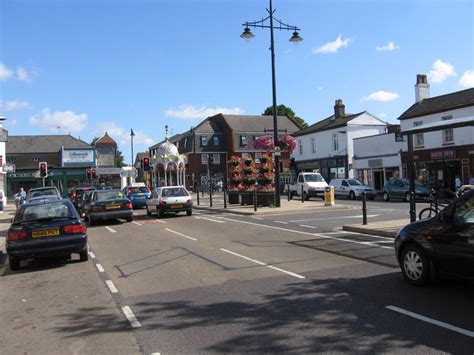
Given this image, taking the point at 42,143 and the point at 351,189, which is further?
the point at 42,143

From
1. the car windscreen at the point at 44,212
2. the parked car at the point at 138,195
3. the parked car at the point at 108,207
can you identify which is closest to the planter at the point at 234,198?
the parked car at the point at 138,195

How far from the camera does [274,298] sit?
263 inches

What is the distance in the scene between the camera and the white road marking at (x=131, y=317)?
18.9 ft

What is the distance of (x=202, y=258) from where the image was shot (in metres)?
10.3

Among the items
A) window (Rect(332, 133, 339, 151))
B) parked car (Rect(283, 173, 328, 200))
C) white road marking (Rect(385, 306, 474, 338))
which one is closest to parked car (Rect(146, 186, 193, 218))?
parked car (Rect(283, 173, 328, 200))

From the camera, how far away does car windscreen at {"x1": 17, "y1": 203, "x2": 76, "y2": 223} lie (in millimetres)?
10258

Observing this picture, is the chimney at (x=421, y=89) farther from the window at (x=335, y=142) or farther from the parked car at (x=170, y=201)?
the parked car at (x=170, y=201)

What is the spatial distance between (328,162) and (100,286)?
44.7 m

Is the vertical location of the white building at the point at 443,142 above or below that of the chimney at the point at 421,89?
below

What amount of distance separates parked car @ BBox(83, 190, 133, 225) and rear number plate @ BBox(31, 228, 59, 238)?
31.9ft

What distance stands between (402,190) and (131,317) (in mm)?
27464

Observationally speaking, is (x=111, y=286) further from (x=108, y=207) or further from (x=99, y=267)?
(x=108, y=207)

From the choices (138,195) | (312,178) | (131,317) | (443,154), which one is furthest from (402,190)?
(131,317)

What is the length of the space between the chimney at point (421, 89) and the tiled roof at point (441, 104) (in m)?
0.68
